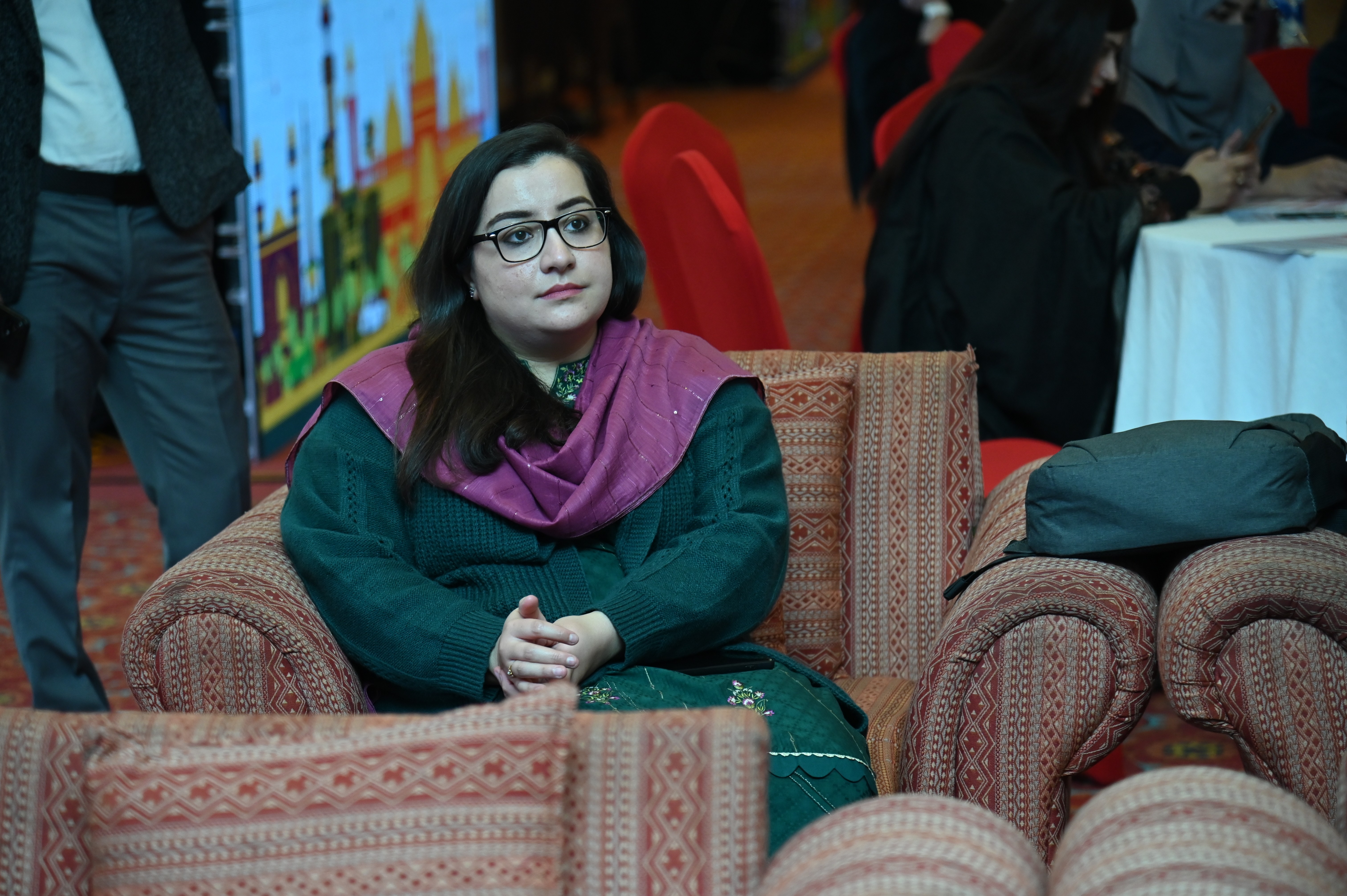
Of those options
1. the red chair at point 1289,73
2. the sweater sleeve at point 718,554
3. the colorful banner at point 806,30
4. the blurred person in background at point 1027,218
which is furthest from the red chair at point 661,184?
the colorful banner at point 806,30

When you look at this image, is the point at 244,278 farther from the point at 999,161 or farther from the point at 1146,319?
the point at 1146,319

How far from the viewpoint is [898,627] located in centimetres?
197

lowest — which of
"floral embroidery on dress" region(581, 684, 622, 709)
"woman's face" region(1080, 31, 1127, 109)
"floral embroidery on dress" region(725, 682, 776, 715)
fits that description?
"floral embroidery on dress" region(725, 682, 776, 715)

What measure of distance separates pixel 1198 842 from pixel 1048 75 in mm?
2154

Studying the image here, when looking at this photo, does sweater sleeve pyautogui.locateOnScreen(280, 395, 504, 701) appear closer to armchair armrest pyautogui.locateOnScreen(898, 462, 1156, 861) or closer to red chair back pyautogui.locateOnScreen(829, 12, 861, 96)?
armchair armrest pyautogui.locateOnScreen(898, 462, 1156, 861)

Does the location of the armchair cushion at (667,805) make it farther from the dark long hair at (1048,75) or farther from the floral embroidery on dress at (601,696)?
the dark long hair at (1048,75)

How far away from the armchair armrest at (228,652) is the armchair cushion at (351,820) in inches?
15.2

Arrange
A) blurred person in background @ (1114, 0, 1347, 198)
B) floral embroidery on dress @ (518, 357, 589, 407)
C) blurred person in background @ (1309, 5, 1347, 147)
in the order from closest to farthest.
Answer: floral embroidery on dress @ (518, 357, 589, 407), blurred person in background @ (1114, 0, 1347, 198), blurred person in background @ (1309, 5, 1347, 147)

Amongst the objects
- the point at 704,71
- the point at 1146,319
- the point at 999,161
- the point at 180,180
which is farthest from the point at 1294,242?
the point at 704,71

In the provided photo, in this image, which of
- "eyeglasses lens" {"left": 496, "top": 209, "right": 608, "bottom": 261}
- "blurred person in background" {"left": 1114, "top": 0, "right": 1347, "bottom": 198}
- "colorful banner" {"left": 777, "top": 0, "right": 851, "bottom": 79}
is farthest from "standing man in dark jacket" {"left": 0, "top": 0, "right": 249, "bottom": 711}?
"colorful banner" {"left": 777, "top": 0, "right": 851, "bottom": 79}

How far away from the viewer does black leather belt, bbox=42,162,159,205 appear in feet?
7.32

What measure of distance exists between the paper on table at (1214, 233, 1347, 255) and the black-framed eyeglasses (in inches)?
49.8

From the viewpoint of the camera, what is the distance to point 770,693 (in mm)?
1609

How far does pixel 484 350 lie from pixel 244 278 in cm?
219
